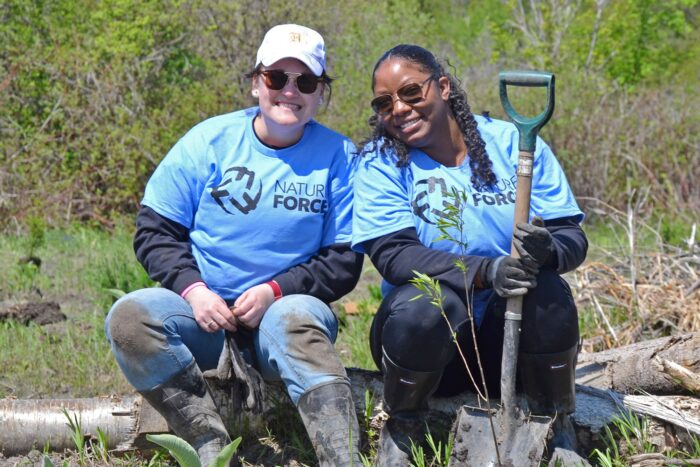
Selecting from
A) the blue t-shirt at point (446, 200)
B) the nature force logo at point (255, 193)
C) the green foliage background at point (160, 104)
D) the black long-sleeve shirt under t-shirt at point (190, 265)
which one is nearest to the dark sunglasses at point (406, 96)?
the blue t-shirt at point (446, 200)

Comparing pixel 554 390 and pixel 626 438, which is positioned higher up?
pixel 554 390

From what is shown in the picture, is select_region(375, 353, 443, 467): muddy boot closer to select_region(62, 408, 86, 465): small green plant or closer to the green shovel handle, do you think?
the green shovel handle

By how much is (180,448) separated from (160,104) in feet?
23.0

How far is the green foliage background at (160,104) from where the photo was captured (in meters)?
8.80

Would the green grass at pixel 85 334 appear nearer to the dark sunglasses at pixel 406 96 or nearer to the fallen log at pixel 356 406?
the fallen log at pixel 356 406

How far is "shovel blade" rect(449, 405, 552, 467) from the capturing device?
3.06 m

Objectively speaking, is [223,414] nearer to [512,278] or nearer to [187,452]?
[187,452]

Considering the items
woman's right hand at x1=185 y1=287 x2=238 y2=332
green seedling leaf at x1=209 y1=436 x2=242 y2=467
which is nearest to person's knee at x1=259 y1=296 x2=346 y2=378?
woman's right hand at x1=185 y1=287 x2=238 y2=332

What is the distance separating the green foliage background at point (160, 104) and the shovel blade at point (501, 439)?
18.2ft

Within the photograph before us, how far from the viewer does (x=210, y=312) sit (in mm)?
3293

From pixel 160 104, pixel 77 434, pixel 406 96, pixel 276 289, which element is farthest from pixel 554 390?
pixel 160 104

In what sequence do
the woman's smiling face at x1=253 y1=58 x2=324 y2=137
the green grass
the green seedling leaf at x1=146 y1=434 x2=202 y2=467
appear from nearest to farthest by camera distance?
the green seedling leaf at x1=146 y1=434 x2=202 y2=467, the woman's smiling face at x1=253 y1=58 x2=324 y2=137, the green grass

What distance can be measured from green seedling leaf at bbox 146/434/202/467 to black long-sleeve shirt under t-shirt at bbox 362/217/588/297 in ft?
2.87

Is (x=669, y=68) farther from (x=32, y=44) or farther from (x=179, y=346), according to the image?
(x=179, y=346)
